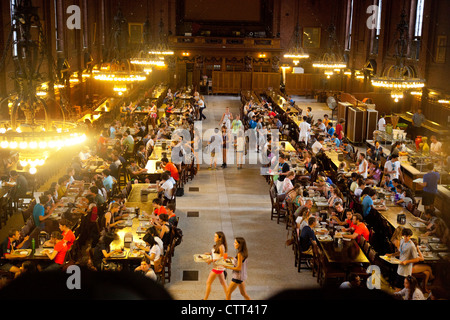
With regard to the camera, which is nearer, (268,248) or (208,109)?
(268,248)

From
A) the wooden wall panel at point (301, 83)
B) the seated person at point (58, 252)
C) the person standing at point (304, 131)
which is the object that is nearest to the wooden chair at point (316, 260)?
the seated person at point (58, 252)

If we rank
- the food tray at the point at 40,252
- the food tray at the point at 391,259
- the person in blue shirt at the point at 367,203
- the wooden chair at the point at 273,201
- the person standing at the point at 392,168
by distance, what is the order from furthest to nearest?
the person standing at the point at 392,168
the wooden chair at the point at 273,201
the person in blue shirt at the point at 367,203
the food tray at the point at 40,252
the food tray at the point at 391,259

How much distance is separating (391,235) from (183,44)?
28327 millimetres

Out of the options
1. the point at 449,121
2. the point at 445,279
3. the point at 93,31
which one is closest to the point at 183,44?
the point at 93,31

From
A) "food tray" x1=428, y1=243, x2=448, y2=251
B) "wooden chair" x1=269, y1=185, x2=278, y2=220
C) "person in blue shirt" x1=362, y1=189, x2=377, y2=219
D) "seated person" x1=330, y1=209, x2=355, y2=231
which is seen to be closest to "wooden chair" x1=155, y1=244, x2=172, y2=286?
"seated person" x1=330, y1=209, x2=355, y2=231

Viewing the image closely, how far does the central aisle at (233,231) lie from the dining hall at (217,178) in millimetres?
51

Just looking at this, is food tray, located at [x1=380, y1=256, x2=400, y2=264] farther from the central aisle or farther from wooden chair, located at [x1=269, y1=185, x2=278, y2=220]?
wooden chair, located at [x1=269, y1=185, x2=278, y2=220]

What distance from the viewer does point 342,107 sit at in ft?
80.2

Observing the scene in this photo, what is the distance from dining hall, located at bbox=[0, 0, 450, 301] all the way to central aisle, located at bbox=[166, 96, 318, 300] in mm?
51

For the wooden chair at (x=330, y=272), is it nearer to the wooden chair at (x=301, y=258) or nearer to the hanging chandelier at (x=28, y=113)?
the wooden chair at (x=301, y=258)

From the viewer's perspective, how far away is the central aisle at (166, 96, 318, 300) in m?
9.66

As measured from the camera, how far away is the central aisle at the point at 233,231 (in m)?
9.66

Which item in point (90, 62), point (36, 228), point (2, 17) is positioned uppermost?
point (2, 17)

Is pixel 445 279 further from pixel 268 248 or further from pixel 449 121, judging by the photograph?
pixel 449 121
